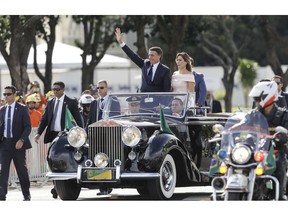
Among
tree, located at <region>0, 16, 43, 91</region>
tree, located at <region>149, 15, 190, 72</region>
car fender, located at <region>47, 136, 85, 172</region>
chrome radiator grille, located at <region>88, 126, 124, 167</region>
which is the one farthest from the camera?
tree, located at <region>149, 15, 190, 72</region>

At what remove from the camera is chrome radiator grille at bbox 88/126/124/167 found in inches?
587

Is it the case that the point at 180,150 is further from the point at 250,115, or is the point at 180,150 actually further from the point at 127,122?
the point at 250,115

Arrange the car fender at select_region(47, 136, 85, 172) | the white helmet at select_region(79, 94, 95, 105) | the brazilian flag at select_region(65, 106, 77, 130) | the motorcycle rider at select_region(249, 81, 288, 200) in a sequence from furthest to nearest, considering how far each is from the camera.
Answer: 1. the white helmet at select_region(79, 94, 95, 105)
2. the brazilian flag at select_region(65, 106, 77, 130)
3. the car fender at select_region(47, 136, 85, 172)
4. the motorcycle rider at select_region(249, 81, 288, 200)

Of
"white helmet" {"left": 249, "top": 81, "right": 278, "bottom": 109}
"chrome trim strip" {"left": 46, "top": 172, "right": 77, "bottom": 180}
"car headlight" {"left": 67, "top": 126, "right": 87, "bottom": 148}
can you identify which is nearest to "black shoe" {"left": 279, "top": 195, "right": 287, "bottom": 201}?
"white helmet" {"left": 249, "top": 81, "right": 278, "bottom": 109}

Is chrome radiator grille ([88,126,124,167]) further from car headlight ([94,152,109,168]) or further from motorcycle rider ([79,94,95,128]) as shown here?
motorcycle rider ([79,94,95,128])

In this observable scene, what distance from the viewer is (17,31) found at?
95.4ft

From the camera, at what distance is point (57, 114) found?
Answer: 17.3m

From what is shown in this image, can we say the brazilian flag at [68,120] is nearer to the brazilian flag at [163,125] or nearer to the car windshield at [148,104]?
the car windshield at [148,104]

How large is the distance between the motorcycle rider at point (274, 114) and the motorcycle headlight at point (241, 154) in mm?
605

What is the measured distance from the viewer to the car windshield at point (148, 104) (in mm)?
16156

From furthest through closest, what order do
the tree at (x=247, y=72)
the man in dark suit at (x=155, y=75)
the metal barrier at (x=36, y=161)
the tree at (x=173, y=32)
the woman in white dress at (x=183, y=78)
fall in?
the tree at (x=247, y=72)
the tree at (x=173, y=32)
the metal barrier at (x=36, y=161)
the woman in white dress at (x=183, y=78)
the man in dark suit at (x=155, y=75)

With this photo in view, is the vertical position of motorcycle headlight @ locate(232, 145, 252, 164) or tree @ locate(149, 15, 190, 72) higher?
tree @ locate(149, 15, 190, 72)

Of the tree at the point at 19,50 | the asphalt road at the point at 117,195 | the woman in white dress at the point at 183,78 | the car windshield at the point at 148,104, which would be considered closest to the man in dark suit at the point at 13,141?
the asphalt road at the point at 117,195

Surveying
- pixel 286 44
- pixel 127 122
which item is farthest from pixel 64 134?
pixel 286 44
